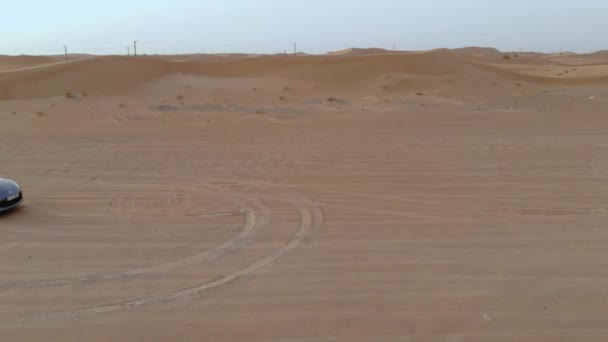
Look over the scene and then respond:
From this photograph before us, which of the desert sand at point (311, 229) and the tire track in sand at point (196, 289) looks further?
the tire track in sand at point (196, 289)

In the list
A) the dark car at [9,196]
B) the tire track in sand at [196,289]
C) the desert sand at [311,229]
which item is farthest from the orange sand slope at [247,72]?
the tire track in sand at [196,289]

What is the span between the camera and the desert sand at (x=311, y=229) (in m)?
4.37

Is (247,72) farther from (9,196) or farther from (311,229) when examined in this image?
(311,229)

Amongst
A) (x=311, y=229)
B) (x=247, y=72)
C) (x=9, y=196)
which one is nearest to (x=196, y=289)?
(x=311, y=229)

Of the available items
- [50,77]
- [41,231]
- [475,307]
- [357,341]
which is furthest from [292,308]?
[50,77]

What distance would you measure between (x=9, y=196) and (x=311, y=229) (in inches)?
161

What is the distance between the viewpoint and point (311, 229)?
21.7 feet

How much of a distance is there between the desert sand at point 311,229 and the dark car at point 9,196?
8.3 inches

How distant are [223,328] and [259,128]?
11.2 m

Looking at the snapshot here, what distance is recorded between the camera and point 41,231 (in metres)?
6.68

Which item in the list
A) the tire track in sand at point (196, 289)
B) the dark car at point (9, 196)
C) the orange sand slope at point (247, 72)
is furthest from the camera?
the orange sand slope at point (247, 72)

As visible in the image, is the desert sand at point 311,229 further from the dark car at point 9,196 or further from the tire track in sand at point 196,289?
the dark car at point 9,196

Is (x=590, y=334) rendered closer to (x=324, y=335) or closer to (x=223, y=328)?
(x=324, y=335)

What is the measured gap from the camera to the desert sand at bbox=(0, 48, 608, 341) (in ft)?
14.3
